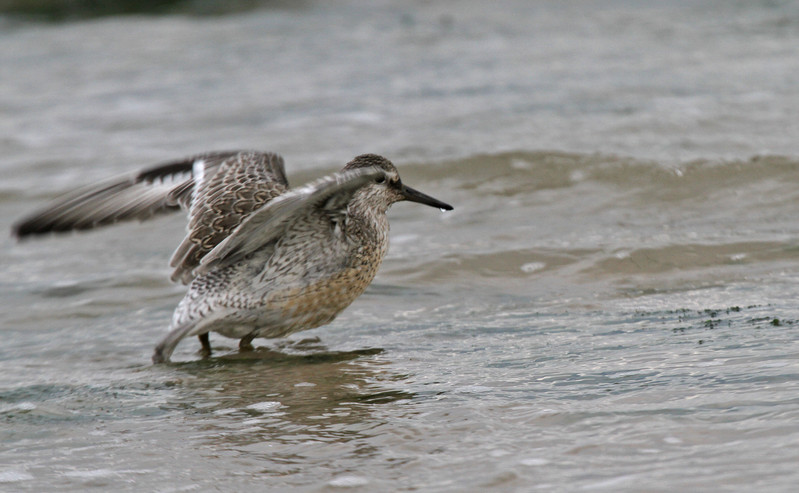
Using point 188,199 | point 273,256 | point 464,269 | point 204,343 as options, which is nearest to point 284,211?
point 273,256

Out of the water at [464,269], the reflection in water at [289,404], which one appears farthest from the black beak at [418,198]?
the reflection in water at [289,404]

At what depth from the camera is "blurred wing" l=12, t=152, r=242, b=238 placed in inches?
263

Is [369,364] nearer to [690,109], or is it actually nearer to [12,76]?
[690,109]

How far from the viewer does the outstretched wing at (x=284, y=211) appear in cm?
507

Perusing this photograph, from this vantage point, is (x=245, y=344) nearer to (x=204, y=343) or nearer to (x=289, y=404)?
(x=204, y=343)

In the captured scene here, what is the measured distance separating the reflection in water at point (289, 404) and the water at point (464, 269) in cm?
2

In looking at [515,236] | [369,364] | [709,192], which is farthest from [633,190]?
[369,364]

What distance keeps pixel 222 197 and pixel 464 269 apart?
1.97 m

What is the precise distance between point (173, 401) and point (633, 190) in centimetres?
493

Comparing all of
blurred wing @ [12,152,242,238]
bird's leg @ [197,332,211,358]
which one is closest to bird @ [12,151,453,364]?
bird's leg @ [197,332,211,358]

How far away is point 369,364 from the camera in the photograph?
224 inches

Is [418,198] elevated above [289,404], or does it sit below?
above

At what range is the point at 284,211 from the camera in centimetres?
546

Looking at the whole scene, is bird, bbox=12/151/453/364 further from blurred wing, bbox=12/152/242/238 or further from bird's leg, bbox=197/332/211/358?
blurred wing, bbox=12/152/242/238
